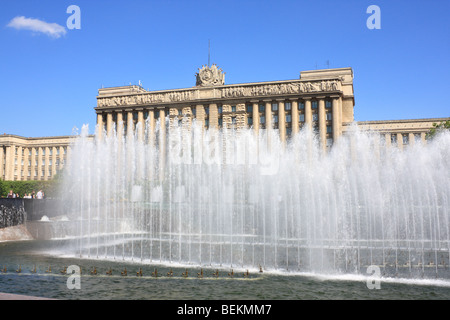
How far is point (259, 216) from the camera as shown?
33969 mm

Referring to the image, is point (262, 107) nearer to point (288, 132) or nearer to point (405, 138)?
point (288, 132)

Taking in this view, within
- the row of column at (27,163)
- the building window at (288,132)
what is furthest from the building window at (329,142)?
the row of column at (27,163)

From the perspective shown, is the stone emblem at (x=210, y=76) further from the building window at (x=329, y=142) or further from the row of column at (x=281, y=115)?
the building window at (x=329, y=142)

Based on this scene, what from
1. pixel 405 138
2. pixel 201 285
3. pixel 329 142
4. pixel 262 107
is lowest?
pixel 201 285

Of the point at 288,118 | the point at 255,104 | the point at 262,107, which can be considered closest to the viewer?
the point at 288,118

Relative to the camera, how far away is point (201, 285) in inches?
524

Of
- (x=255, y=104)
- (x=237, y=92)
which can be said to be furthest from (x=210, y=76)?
(x=255, y=104)

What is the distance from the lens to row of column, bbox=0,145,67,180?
82562mm

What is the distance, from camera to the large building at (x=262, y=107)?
190 feet

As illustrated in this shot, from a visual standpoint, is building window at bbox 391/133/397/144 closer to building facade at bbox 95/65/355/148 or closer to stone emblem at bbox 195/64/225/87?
building facade at bbox 95/65/355/148

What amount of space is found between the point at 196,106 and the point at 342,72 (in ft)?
78.4

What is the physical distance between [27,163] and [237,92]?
50.3m
